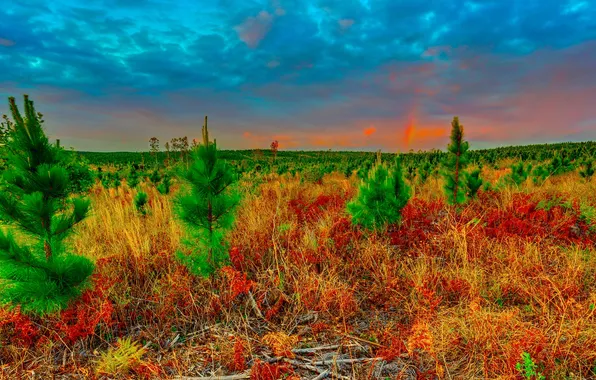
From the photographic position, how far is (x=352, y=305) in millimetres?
3891

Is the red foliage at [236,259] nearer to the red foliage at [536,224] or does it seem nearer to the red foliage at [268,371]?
the red foliage at [268,371]

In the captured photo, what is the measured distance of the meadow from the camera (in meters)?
2.95

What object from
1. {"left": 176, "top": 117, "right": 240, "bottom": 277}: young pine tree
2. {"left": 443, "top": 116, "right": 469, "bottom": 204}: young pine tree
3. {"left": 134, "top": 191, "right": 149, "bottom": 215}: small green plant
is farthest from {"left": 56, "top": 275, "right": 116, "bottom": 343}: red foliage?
{"left": 443, "top": 116, "right": 469, "bottom": 204}: young pine tree

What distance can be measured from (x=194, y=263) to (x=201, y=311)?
29.0 inches

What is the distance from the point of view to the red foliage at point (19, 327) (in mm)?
3385

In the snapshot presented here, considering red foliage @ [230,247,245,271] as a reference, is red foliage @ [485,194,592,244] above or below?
above

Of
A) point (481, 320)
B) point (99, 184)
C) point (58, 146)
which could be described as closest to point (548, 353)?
point (481, 320)

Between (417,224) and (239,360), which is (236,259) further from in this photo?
(417,224)

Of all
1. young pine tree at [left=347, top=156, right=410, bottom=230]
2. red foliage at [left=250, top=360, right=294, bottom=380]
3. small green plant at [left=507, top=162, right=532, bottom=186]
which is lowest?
red foliage at [left=250, top=360, right=294, bottom=380]

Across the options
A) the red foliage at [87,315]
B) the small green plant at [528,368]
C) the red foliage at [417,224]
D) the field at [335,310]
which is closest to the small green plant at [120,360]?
the field at [335,310]

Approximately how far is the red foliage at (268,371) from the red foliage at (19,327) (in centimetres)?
237

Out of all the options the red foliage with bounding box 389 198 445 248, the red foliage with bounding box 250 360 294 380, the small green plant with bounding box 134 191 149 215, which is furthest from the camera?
the small green plant with bounding box 134 191 149 215

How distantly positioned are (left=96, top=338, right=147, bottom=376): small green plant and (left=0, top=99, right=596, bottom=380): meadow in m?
0.02

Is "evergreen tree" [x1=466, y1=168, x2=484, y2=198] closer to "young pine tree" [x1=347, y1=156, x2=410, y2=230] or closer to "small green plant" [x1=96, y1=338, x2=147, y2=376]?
"young pine tree" [x1=347, y1=156, x2=410, y2=230]
